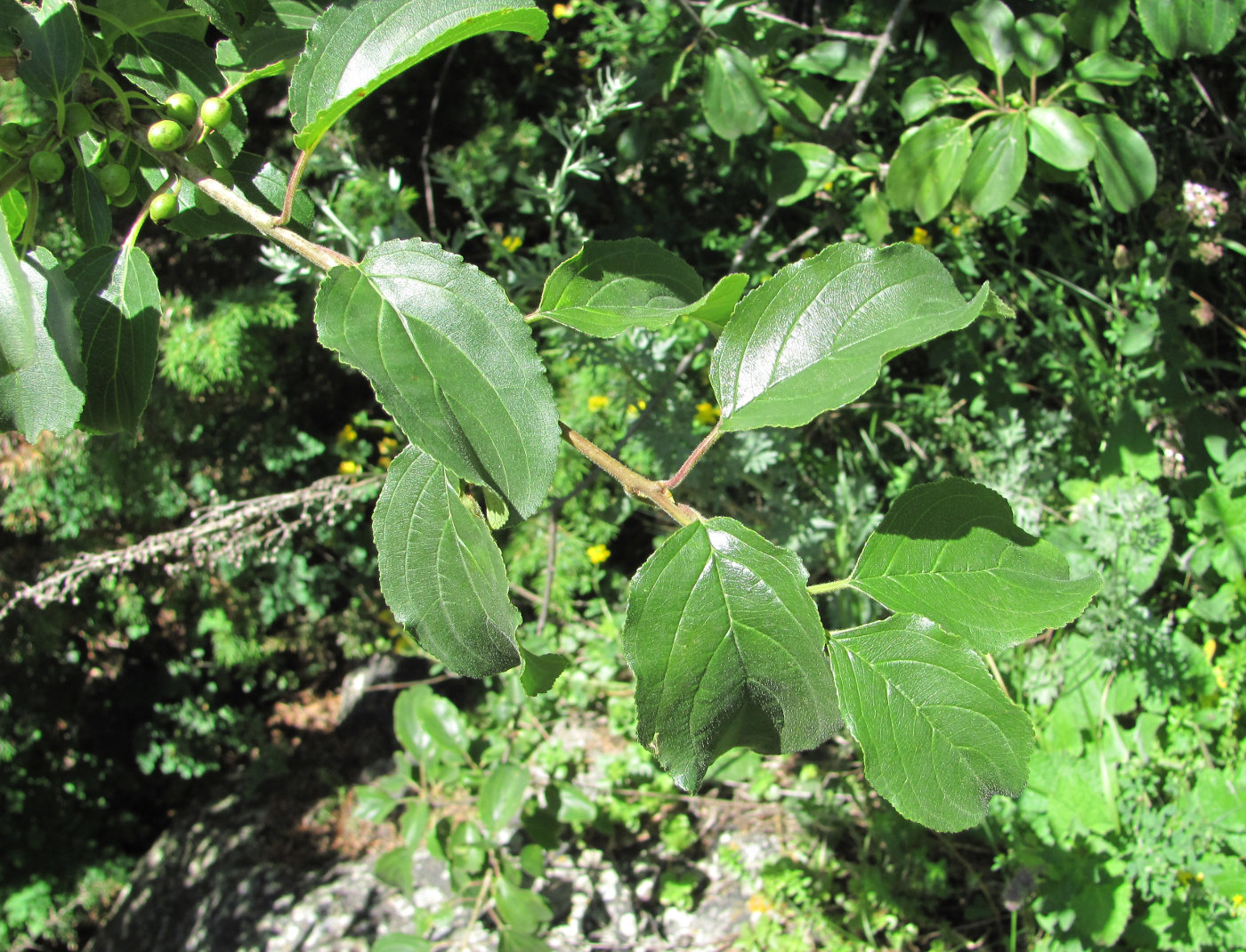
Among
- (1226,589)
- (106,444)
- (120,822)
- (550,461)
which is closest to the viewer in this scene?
(550,461)

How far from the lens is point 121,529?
2.49 metres

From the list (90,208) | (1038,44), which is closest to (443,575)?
(90,208)

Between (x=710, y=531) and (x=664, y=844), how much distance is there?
1909 mm

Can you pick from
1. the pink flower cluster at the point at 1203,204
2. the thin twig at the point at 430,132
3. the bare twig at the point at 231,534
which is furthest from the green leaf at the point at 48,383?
the pink flower cluster at the point at 1203,204

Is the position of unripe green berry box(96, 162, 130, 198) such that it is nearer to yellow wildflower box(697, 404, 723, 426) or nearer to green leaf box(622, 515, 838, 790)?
green leaf box(622, 515, 838, 790)

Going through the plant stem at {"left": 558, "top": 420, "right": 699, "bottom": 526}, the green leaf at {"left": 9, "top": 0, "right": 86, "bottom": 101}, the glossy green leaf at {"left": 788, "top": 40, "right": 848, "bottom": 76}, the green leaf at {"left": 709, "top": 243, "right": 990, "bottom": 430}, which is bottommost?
the glossy green leaf at {"left": 788, "top": 40, "right": 848, "bottom": 76}

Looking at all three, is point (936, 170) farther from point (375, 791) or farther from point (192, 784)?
point (192, 784)

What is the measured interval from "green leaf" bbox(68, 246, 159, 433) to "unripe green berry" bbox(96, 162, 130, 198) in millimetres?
51

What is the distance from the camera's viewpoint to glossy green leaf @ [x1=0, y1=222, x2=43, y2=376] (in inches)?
18.8

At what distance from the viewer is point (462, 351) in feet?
1.82

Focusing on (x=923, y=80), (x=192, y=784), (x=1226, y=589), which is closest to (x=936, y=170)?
(x=923, y=80)

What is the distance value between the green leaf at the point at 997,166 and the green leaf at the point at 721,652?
1226mm

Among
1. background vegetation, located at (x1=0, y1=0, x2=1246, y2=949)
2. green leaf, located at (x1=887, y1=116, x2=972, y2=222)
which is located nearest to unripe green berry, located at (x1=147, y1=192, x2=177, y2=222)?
background vegetation, located at (x1=0, y1=0, x2=1246, y2=949)

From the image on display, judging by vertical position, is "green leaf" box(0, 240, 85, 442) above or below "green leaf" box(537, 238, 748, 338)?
above
